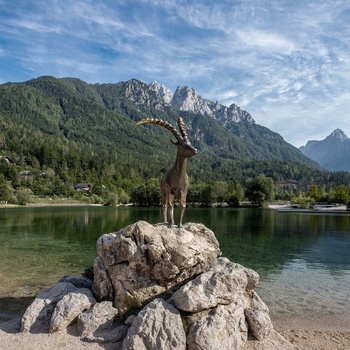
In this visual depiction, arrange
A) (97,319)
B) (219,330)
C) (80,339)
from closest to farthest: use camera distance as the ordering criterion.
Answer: (219,330) → (80,339) → (97,319)

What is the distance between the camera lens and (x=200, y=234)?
47.1 ft

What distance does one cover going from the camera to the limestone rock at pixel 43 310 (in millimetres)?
11234

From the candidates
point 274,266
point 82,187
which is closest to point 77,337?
point 274,266

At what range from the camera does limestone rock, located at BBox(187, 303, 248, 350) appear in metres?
9.75

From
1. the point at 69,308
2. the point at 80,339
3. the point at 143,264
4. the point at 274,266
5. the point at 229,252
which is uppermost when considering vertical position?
the point at 143,264

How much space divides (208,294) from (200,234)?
3901 mm

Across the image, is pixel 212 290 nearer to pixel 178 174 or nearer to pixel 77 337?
pixel 77 337

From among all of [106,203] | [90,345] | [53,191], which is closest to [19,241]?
[90,345]

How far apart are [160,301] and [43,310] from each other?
503 cm

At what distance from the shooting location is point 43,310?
11.8 metres

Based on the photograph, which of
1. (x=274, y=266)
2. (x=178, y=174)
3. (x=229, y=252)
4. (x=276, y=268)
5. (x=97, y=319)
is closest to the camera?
(x=97, y=319)

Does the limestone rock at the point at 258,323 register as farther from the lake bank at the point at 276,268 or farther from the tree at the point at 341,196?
the tree at the point at 341,196

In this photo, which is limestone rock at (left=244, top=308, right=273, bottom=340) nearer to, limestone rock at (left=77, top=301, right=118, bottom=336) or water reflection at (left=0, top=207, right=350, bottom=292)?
limestone rock at (left=77, top=301, right=118, bottom=336)

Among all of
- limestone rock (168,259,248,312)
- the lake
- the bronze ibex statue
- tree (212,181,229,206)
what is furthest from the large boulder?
tree (212,181,229,206)
